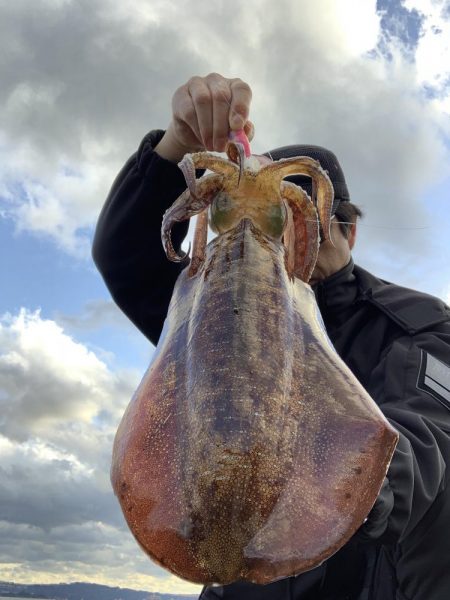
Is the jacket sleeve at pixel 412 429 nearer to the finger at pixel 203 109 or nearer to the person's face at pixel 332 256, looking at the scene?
the person's face at pixel 332 256

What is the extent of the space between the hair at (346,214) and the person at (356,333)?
14 millimetres

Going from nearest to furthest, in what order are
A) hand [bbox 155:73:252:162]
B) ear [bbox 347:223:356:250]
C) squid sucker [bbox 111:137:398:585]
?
squid sucker [bbox 111:137:398:585], hand [bbox 155:73:252:162], ear [bbox 347:223:356:250]

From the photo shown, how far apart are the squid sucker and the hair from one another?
143 inches

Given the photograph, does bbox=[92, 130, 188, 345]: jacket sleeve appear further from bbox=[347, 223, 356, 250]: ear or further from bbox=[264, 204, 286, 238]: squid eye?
bbox=[264, 204, 286, 238]: squid eye

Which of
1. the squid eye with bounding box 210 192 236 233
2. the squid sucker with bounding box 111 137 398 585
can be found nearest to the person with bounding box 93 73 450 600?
the squid sucker with bounding box 111 137 398 585

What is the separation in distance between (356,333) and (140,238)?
232 cm

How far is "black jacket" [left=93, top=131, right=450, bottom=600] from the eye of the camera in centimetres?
251

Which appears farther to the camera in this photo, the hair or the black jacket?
the hair

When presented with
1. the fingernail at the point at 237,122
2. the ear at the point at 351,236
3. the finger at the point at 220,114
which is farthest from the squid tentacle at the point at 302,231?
the ear at the point at 351,236

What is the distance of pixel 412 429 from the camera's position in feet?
8.89

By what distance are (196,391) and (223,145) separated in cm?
186

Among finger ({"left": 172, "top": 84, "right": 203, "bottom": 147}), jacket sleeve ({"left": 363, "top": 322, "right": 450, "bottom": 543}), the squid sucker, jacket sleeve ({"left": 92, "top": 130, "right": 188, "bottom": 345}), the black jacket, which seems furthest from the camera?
jacket sleeve ({"left": 92, "top": 130, "right": 188, "bottom": 345})

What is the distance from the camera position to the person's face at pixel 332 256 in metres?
5.35

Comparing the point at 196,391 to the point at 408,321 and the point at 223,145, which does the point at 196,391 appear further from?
the point at 408,321
